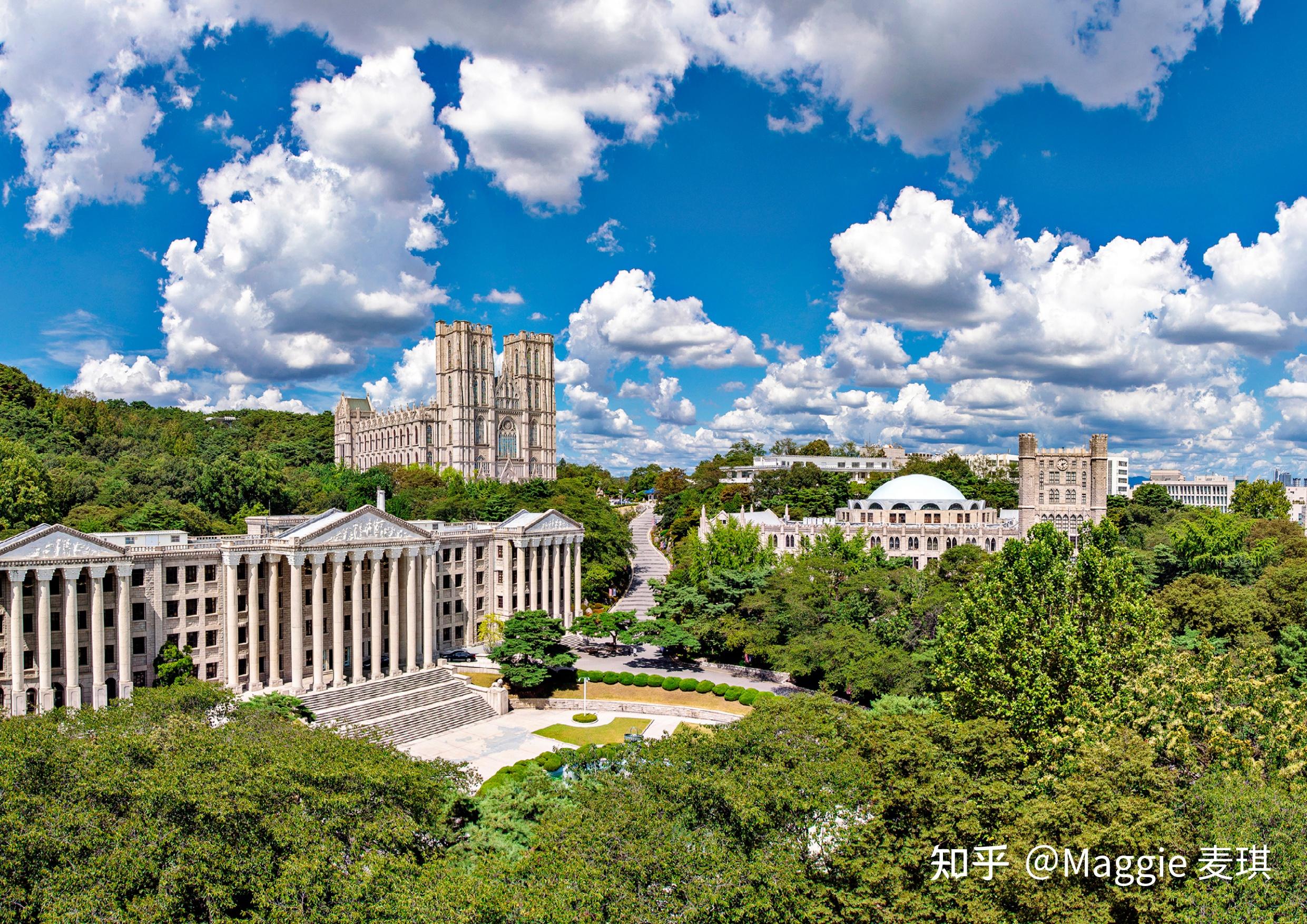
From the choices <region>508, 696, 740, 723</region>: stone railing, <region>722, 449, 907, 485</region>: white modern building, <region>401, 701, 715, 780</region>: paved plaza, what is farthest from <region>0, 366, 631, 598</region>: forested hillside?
<region>722, 449, 907, 485</region>: white modern building

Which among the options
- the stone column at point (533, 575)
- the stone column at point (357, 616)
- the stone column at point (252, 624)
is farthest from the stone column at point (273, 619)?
the stone column at point (533, 575)

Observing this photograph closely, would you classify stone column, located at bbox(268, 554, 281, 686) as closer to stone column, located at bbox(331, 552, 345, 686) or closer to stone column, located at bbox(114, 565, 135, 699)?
stone column, located at bbox(331, 552, 345, 686)

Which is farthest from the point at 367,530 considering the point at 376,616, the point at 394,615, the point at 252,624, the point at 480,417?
the point at 480,417

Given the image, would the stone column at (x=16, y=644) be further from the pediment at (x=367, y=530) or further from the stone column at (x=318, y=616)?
the stone column at (x=318, y=616)

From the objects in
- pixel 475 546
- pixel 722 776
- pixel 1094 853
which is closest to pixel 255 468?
pixel 475 546

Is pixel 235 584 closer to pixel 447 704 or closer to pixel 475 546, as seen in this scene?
pixel 447 704

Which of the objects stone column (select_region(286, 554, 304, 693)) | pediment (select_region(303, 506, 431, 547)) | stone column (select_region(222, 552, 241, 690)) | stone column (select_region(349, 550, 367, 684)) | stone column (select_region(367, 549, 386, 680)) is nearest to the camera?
stone column (select_region(222, 552, 241, 690))

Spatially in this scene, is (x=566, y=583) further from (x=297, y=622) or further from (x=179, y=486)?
(x=179, y=486)
